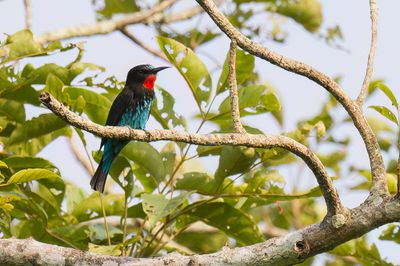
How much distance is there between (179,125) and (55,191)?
852mm

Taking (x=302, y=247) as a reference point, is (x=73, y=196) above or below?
above

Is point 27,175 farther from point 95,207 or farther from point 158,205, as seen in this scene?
point 95,207

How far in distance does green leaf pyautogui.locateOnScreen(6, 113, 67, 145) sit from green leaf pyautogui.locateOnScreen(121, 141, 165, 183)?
0.38 metres

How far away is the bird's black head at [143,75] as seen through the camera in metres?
6.20

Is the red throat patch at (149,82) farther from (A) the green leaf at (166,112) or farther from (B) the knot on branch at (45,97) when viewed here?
(B) the knot on branch at (45,97)

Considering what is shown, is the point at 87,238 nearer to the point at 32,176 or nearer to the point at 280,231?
the point at 32,176

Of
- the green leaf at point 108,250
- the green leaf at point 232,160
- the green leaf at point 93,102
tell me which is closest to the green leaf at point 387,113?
the green leaf at point 232,160

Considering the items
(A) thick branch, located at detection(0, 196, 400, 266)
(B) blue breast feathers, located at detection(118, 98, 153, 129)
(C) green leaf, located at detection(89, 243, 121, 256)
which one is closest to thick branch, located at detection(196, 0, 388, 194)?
(A) thick branch, located at detection(0, 196, 400, 266)

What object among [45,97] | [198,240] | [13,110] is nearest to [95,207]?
[13,110]

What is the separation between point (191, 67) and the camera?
14.7ft

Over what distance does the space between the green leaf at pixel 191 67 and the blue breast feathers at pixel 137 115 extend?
49.8 inches

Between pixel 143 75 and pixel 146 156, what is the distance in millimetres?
1904

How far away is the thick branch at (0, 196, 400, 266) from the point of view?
3.23 metres

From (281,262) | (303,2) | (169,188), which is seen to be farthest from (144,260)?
(303,2)
